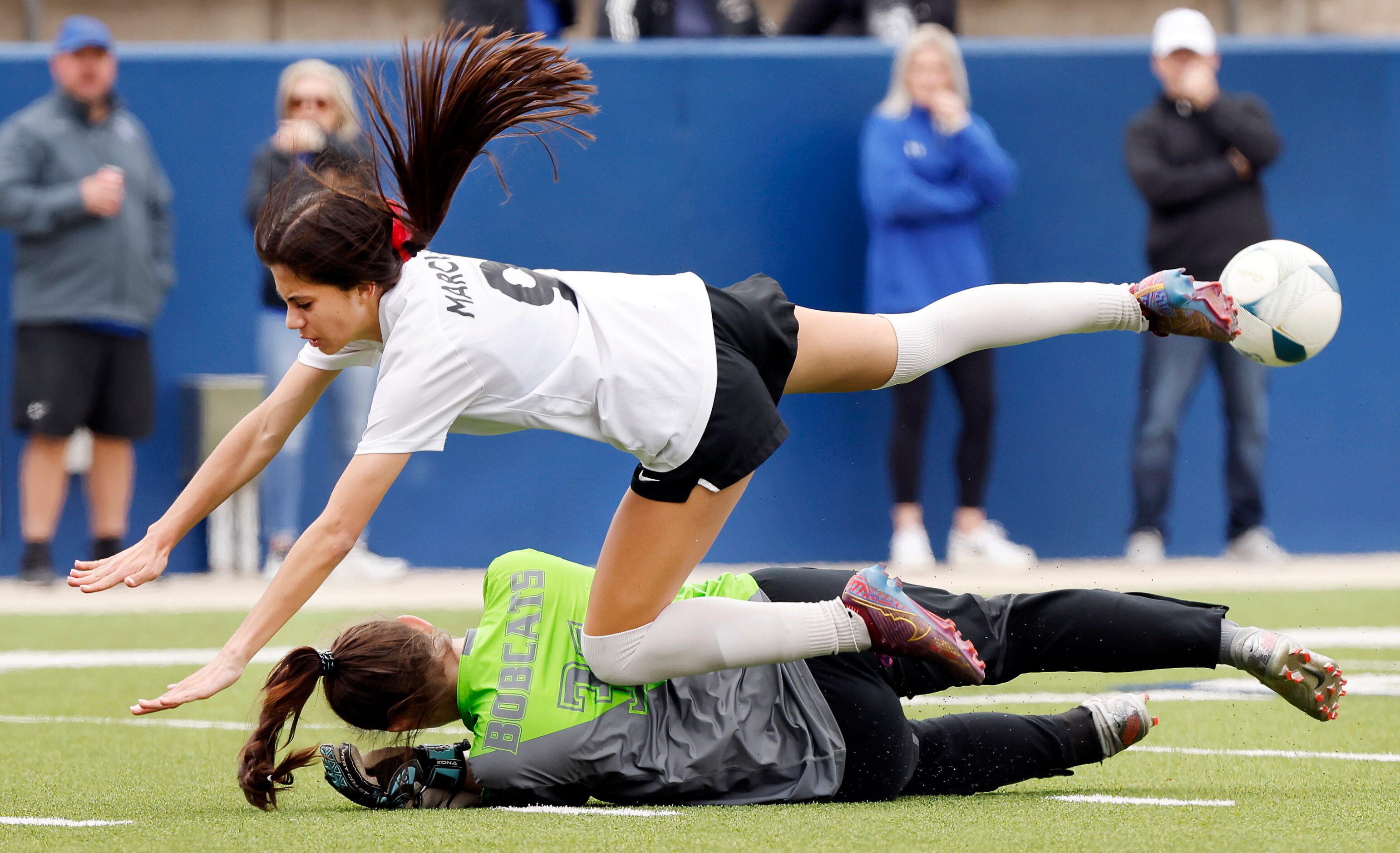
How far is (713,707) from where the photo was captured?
3.85 meters

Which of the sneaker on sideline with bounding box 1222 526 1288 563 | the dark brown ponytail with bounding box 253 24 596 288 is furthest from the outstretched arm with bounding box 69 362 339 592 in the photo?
the sneaker on sideline with bounding box 1222 526 1288 563

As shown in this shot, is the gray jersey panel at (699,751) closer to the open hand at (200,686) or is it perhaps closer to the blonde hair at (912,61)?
the open hand at (200,686)

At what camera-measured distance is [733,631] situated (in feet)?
12.3

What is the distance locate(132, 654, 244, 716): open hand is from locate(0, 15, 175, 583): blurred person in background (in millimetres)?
5533

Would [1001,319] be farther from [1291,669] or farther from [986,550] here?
[986,550]

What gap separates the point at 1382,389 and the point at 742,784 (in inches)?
271

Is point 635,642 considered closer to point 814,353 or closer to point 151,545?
point 814,353

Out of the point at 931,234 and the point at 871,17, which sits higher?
the point at 871,17

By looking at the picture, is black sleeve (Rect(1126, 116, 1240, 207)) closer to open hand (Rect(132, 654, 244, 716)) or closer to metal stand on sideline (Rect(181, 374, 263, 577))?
metal stand on sideline (Rect(181, 374, 263, 577))

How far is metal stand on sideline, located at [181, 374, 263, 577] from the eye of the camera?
8930mm

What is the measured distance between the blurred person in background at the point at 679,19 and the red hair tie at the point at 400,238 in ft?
19.2

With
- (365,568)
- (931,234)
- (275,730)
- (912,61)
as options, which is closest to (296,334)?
(365,568)

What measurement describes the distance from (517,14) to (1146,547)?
4.53 metres

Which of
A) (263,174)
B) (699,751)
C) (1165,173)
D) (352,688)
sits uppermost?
(1165,173)
